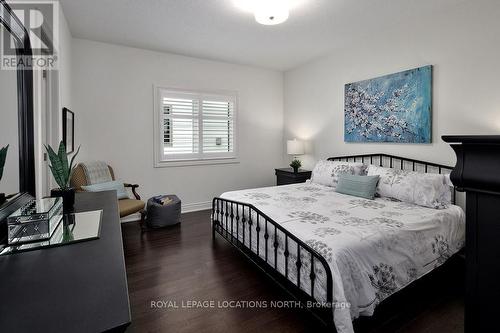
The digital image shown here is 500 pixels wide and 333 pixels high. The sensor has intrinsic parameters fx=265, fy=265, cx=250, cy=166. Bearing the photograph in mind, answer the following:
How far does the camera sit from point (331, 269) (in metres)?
1.61

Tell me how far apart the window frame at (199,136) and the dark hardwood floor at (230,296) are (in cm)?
169

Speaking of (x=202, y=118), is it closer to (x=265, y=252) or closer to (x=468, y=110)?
(x=265, y=252)

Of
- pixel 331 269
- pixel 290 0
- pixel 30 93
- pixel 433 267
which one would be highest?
pixel 290 0

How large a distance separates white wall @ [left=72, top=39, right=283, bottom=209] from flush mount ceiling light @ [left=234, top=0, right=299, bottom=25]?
2005mm

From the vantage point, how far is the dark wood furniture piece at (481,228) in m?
0.45

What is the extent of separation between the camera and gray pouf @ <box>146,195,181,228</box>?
376 cm

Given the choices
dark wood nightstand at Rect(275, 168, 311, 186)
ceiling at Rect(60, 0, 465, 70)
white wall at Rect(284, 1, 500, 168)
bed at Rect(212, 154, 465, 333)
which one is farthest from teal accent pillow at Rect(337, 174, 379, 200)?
ceiling at Rect(60, 0, 465, 70)

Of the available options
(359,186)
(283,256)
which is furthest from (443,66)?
(283,256)

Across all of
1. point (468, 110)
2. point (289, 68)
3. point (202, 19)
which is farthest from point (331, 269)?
point (289, 68)

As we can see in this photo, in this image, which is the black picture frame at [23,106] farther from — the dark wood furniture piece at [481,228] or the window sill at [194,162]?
the window sill at [194,162]

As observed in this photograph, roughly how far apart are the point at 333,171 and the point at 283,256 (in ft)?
6.22

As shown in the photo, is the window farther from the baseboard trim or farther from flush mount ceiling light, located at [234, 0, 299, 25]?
flush mount ceiling light, located at [234, 0, 299, 25]

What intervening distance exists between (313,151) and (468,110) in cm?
232

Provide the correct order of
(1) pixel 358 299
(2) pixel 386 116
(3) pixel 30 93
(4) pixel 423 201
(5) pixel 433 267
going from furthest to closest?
(2) pixel 386 116 → (4) pixel 423 201 → (5) pixel 433 267 → (3) pixel 30 93 → (1) pixel 358 299
